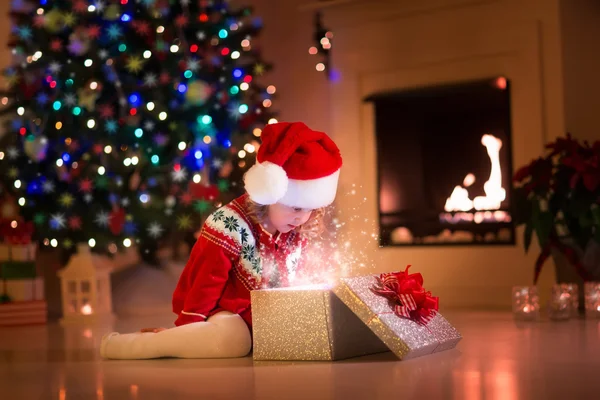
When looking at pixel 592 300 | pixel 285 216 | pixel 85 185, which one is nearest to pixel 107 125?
pixel 85 185

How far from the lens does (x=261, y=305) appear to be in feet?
8.54

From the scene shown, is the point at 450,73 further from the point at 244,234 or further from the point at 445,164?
the point at 244,234

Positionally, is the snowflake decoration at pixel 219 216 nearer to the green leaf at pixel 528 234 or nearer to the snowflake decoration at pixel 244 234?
the snowflake decoration at pixel 244 234

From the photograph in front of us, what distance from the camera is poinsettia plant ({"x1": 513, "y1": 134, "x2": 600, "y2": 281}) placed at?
13.9 ft

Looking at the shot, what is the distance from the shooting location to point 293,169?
2.66 m

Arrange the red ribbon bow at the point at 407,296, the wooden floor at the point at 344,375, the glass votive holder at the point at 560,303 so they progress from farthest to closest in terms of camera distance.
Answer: the glass votive holder at the point at 560,303 < the red ribbon bow at the point at 407,296 < the wooden floor at the point at 344,375

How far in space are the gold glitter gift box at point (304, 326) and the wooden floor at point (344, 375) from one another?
0.17 ft

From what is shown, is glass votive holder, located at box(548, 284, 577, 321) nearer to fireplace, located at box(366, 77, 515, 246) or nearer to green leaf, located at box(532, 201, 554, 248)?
green leaf, located at box(532, 201, 554, 248)

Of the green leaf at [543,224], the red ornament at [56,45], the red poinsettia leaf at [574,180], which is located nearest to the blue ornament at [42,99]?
the red ornament at [56,45]

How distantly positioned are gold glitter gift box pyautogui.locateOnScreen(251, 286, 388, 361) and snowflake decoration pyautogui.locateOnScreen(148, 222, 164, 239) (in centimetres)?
223

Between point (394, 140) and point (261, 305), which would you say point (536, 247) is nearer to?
point (394, 140)

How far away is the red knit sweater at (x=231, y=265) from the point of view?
8.86ft

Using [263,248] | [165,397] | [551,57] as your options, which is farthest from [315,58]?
[165,397]

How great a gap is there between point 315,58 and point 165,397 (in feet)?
14.0
